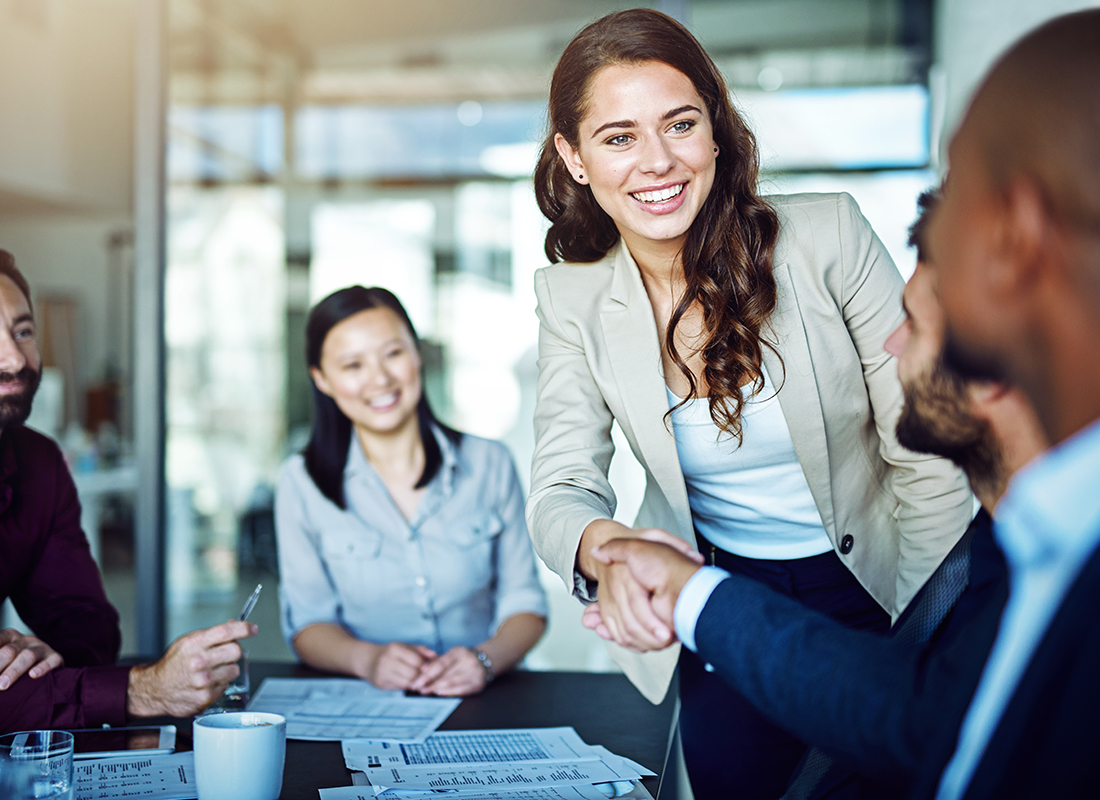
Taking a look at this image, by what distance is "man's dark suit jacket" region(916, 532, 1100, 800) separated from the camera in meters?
0.65

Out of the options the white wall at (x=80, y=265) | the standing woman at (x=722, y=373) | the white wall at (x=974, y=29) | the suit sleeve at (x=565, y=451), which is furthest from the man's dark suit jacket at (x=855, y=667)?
the white wall at (x=80, y=265)

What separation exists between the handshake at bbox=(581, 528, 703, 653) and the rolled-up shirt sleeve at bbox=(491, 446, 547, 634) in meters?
0.87

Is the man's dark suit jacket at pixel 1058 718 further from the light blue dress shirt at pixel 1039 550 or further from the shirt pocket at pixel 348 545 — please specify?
the shirt pocket at pixel 348 545

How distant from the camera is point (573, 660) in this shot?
4332 millimetres

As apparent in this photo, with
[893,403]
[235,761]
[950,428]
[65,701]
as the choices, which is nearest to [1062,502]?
[950,428]

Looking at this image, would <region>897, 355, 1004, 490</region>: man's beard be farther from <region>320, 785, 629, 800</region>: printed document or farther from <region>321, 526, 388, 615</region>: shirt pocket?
Result: <region>321, 526, 388, 615</region>: shirt pocket

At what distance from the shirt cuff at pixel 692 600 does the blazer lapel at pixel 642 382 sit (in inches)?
20.7

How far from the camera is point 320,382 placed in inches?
90.6

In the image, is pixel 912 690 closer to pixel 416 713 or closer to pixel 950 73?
pixel 416 713

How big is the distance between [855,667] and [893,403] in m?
0.79

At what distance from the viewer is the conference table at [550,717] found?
1199 millimetres

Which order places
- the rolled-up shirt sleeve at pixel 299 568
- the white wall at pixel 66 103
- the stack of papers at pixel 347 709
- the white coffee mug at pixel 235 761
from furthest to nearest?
the white wall at pixel 66 103 < the rolled-up shirt sleeve at pixel 299 568 < the stack of papers at pixel 347 709 < the white coffee mug at pixel 235 761

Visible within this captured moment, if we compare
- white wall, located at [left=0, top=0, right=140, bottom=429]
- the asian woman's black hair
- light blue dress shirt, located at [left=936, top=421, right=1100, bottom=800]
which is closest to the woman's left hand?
the asian woman's black hair

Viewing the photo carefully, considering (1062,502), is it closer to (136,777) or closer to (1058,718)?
(1058,718)
